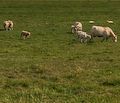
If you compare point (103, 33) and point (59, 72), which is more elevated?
point (59, 72)

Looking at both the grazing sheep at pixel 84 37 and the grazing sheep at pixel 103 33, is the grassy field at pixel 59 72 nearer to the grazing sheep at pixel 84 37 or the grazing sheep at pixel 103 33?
the grazing sheep at pixel 84 37

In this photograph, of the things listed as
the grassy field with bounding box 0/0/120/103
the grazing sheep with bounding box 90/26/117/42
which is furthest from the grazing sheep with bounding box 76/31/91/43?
the grazing sheep with bounding box 90/26/117/42

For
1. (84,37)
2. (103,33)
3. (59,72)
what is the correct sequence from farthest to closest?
(103,33) → (84,37) → (59,72)

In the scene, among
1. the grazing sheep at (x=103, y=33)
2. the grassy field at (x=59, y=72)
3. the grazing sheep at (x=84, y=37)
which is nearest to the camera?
the grassy field at (x=59, y=72)

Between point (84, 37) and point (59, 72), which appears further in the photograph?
point (84, 37)

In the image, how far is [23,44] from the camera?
75.0 feet

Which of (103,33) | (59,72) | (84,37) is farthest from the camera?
(103,33)

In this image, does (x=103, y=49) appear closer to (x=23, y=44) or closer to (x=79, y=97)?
(x=23, y=44)

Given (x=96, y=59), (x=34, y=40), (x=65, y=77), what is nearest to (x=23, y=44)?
(x=34, y=40)

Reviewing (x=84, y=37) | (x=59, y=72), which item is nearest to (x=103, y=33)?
(x=84, y=37)

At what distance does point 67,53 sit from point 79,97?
30.1 feet

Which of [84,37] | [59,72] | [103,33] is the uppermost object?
[59,72]

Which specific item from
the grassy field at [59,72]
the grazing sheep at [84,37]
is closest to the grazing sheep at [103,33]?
the grazing sheep at [84,37]

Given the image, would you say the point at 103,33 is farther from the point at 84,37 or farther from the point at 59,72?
the point at 59,72
